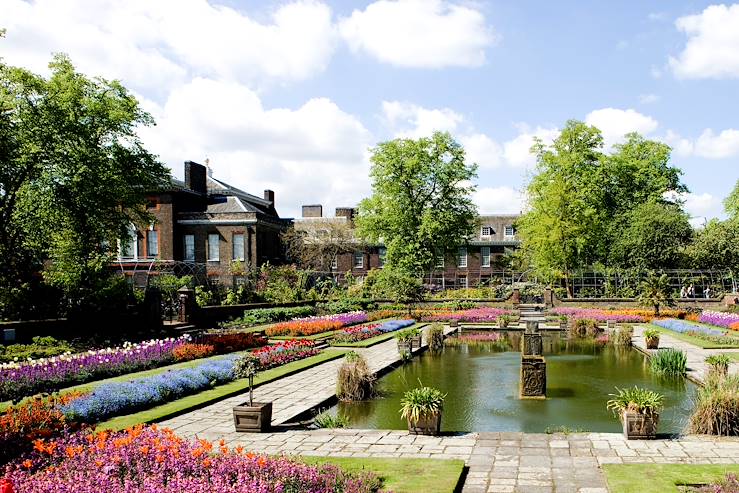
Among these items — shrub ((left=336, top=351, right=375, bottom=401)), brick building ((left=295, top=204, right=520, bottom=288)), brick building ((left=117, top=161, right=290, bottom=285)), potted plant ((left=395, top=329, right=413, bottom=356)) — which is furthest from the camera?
brick building ((left=295, top=204, right=520, bottom=288))

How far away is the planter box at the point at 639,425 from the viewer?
961cm

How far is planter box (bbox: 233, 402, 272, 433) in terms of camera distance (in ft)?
34.2

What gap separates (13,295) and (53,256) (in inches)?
103

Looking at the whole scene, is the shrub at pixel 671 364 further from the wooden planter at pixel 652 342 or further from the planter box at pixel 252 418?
the planter box at pixel 252 418

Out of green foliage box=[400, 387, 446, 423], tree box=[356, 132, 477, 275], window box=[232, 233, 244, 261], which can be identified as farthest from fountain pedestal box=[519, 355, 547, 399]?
window box=[232, 233, 244, 261]

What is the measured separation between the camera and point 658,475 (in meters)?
7.71

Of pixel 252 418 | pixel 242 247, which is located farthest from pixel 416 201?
pixel 252 418

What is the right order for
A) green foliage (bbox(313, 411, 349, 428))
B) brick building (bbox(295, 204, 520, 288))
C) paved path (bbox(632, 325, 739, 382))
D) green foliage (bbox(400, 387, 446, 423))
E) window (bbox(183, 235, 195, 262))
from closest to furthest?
green foliage (bbox(400, 387, 446, 423)) → green foliage (bbox(313, 411, 349, 428)) → paved path (bbox(632, 325, 739, 382)) → window (bbox(183, 235, 195, 262)) → brick building (bbox(295, 204, 520, 288))

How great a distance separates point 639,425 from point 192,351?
1330 centimetres

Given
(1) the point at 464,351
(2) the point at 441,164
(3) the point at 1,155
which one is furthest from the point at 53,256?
(2) the point at 441,164

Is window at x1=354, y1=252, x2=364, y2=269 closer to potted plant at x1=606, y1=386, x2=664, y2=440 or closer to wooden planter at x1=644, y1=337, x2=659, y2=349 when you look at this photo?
wooden planter at x1=644, y1=337, x2=659, y2=349

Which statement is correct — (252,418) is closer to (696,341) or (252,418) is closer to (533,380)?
(533,380)

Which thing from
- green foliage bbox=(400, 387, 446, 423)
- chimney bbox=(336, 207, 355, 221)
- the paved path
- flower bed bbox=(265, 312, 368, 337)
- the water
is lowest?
the water

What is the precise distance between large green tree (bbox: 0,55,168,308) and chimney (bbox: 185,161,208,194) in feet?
79.7
